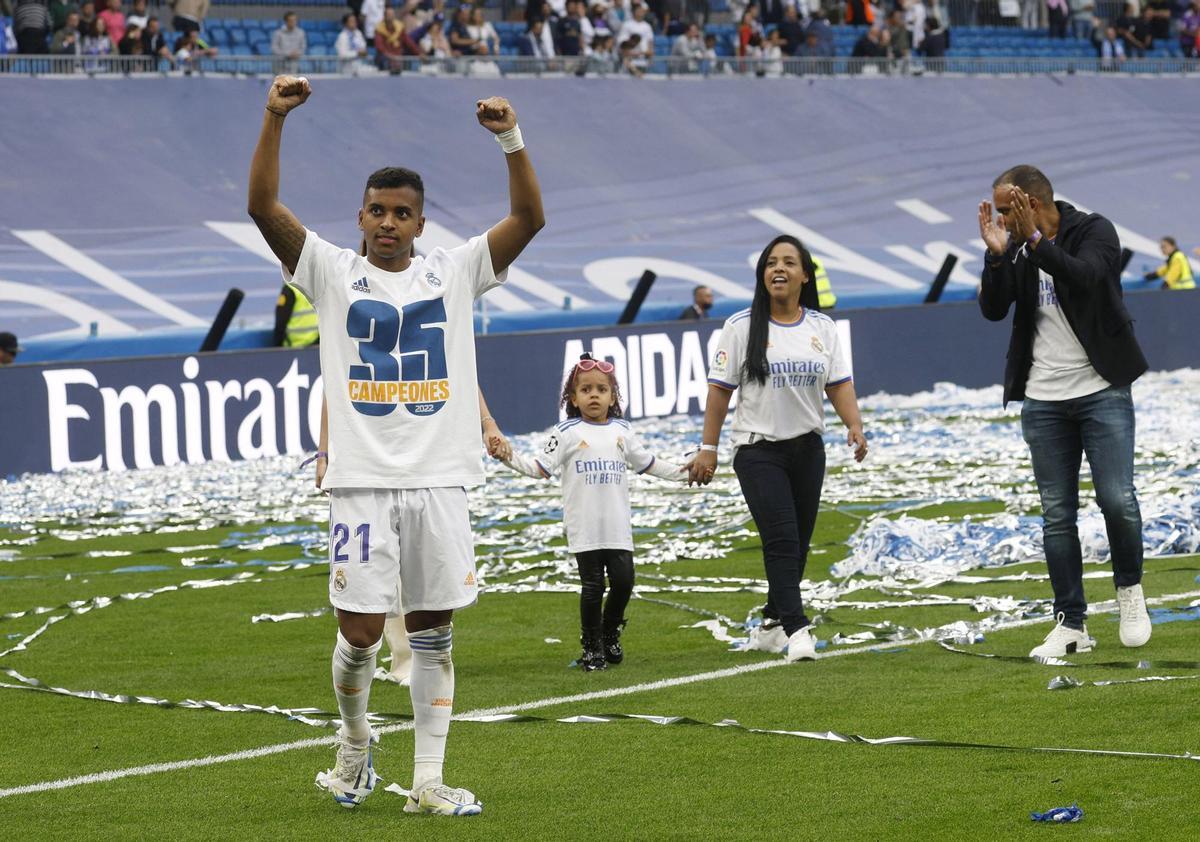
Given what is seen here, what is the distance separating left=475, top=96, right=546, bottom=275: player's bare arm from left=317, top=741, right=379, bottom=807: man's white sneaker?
1609 millimetres

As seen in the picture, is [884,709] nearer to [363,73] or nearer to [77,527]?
[77,527]

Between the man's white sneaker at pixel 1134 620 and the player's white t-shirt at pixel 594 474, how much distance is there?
7.30ft

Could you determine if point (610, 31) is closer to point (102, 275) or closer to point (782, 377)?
point (102, 275)

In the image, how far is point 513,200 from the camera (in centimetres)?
612

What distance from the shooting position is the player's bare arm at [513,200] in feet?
19.3

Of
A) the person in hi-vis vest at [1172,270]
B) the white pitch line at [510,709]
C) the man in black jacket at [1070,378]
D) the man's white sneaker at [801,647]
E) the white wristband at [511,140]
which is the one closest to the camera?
the white wristband at [511,140]

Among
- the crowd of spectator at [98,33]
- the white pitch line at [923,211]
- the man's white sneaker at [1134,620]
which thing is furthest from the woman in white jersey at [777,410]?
the white pitch line at [923,211]

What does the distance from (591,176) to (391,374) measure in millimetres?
24344

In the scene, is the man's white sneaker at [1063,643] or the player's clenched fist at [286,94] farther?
the man's white sneaker at [1063,643]

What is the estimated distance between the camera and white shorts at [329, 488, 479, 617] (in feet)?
19.4

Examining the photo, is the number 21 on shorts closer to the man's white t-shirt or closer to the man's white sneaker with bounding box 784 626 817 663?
the man's white sneaker with bounding box 784 626 817 663

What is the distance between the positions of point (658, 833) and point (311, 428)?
1485 centimetres

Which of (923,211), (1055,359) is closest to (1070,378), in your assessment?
(1055,359)

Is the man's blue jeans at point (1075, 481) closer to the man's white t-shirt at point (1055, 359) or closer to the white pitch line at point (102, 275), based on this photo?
the man's white t-shirt at point (1055, 359)
